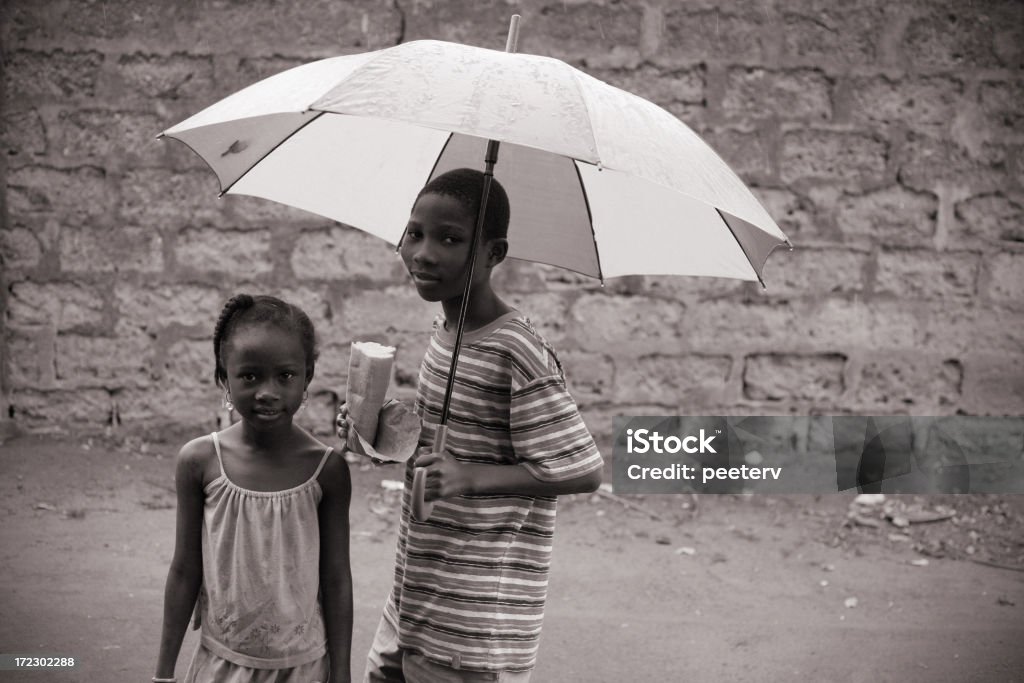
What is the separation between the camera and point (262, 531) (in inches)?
82.3

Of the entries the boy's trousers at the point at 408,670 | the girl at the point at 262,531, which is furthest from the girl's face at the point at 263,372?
the boy's trousers at the point at 408,670

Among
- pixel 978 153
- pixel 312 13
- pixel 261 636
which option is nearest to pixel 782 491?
pixel 978 153

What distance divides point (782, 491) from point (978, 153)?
6.80 ft

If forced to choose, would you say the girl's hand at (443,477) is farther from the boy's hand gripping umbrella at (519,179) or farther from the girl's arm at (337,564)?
the girl's arm at (337,564)

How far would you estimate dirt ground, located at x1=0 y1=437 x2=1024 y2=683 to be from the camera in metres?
3.67

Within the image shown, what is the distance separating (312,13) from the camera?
5.31 meters

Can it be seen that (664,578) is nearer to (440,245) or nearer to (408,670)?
(408,670)

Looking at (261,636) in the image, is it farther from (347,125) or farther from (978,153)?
(978,153)

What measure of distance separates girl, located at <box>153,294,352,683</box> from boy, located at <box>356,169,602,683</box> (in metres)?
0.19

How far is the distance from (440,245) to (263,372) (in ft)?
1.47

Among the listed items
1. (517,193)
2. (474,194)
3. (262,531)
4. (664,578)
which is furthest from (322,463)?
(664,578)

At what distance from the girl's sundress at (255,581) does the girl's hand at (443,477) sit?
268 millimetres

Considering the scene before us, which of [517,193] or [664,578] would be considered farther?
[664,578]

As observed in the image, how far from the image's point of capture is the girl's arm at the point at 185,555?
6.95ft
